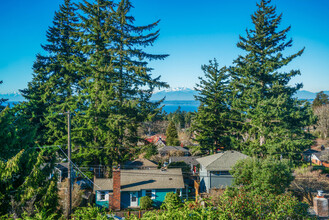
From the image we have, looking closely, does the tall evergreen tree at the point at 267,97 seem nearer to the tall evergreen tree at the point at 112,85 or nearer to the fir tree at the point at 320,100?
the tall evergreen tree at the point at 112,85

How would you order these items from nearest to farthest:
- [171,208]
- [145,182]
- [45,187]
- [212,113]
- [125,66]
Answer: [171,208]
[45,187]
[145,182]
[125,66]
[212,113]

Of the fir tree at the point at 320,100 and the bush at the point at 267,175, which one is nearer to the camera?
the bush at the point at 267,175

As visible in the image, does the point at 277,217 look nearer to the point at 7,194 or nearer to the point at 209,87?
the point at 7,194

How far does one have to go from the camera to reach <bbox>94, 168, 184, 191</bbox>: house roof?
20.8 meters

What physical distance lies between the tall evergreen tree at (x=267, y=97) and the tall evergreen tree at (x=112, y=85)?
11531 mm

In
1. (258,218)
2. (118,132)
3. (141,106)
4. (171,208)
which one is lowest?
(258,218)

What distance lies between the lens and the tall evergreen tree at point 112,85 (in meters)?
22.1

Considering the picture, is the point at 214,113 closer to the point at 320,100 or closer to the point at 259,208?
the point at 259,208

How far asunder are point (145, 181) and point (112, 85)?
9.62 m

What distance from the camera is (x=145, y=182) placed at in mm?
21594

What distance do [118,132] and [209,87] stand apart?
1477cm

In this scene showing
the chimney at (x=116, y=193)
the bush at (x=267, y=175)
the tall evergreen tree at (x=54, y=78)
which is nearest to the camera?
the bush at (x=267, y=175)

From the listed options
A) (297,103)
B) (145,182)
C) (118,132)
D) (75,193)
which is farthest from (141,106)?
(297,103)

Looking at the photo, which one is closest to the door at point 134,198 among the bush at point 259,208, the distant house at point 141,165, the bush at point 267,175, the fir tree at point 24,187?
the distant house at point 141,165
